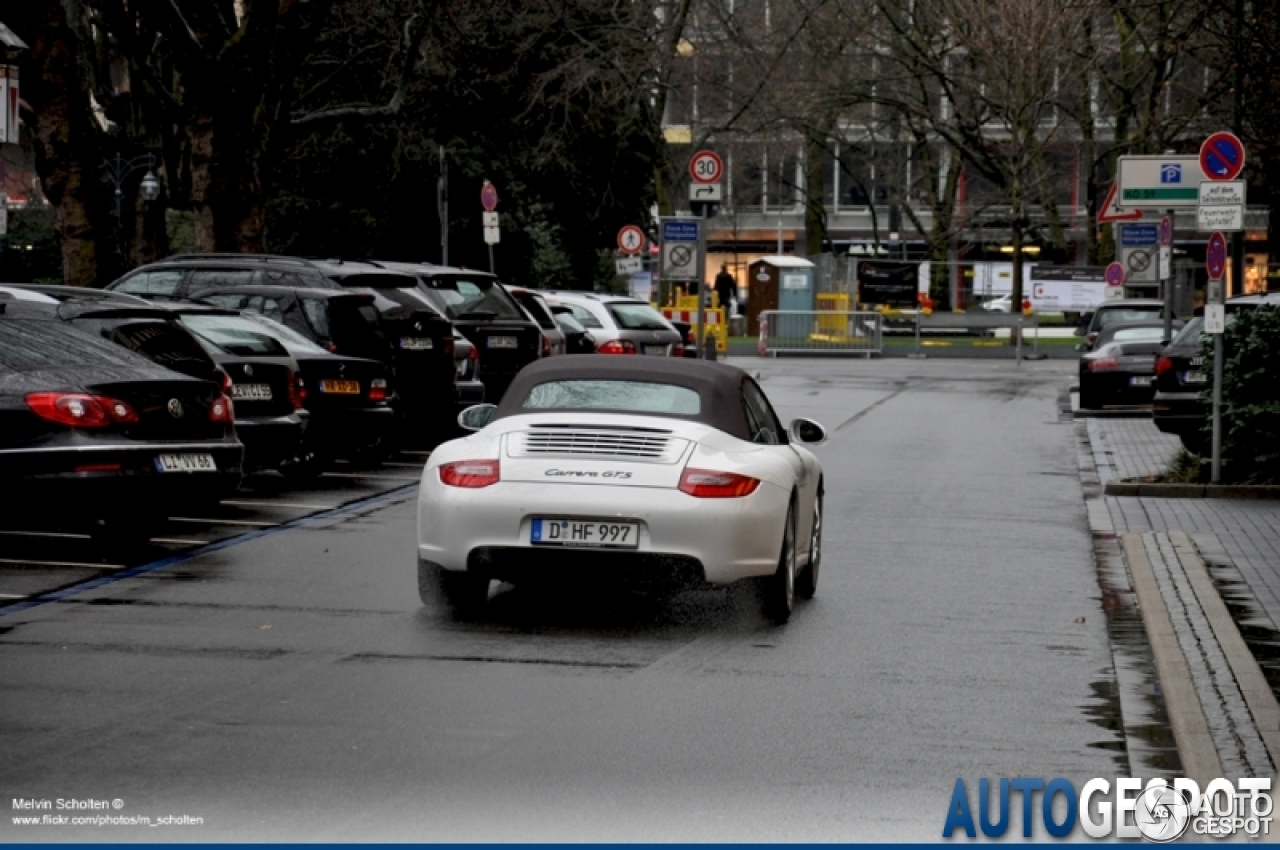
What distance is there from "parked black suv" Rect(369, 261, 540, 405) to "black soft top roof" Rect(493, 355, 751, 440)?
12619 mm

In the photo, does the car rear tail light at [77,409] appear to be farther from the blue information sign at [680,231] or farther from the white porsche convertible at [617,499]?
the blue information sign at [680,231]

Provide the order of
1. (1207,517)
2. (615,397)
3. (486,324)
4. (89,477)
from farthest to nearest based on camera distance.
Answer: (486,324) → (1207,517) → (89,477) → (615,397)

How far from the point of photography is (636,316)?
34219 mm

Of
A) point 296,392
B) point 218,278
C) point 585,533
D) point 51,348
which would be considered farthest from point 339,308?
point 585,533

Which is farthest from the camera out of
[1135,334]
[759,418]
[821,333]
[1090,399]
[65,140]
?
[821,333]

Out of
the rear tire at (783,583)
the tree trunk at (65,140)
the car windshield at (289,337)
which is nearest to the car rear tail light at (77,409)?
the rear tire at (783,583)

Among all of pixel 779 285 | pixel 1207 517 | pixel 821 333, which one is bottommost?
pixel 821 333

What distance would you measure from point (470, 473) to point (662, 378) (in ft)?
4.27

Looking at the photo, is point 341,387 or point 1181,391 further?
point 1181,391

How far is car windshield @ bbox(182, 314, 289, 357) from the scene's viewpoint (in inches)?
712

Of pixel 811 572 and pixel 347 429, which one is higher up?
pixel 347 429

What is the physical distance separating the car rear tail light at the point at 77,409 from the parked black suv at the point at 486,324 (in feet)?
36.6

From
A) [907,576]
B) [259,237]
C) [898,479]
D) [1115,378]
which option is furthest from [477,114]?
[907,576]

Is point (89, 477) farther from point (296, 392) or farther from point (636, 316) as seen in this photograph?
point (636, 316)
